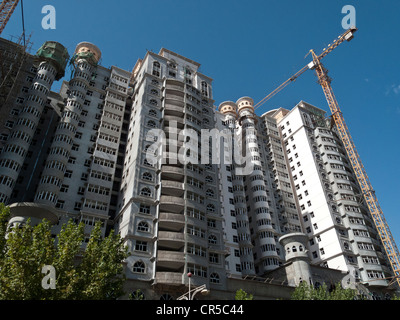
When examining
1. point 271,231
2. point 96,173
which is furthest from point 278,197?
point 96,173

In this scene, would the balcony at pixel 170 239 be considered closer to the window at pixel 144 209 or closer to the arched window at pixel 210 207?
the window at pixel 144 209

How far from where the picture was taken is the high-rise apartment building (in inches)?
1930

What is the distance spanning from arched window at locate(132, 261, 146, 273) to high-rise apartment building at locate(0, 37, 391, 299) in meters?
0.14

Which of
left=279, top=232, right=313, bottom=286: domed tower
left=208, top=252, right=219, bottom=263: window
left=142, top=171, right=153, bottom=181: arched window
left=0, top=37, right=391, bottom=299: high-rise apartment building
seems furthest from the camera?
left=279, top=232, right=313, bottom=286: domed tower

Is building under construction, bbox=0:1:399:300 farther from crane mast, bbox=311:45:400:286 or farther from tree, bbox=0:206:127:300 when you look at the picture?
tree, bbox=0:206:127:300

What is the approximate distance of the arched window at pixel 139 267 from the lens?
146ft

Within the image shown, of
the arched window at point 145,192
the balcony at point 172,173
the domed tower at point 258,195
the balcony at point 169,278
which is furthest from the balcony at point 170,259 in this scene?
the domed tower at point 258,195

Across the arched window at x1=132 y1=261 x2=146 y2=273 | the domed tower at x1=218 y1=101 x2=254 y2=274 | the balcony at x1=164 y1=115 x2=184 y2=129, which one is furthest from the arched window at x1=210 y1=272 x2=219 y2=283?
the balcony at x1=164 y1=115 x2=184 y2=129

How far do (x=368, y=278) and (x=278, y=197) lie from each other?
2822 centimetres

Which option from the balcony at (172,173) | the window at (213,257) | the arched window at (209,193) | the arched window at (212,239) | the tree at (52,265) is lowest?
the tree at (52,265)

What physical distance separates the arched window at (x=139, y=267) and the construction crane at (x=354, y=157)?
5267 centimetres

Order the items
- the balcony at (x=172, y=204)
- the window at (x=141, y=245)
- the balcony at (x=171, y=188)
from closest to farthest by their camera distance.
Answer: the window at (x=141, y=245) < the balcony at (x=172, y=204) < the balcony at (x=171, y=188)
